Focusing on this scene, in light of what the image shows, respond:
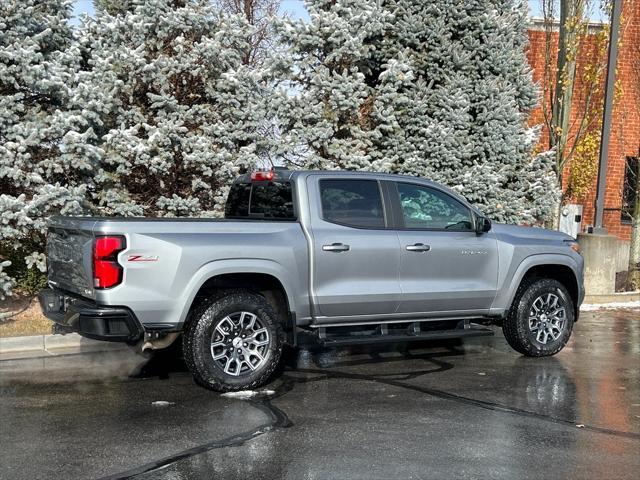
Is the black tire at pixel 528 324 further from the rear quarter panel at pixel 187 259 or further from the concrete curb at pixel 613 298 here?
the concrete curb at pixel 613 298

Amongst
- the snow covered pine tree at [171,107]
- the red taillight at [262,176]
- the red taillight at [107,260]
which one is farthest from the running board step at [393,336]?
the snow covered pine tree at [171,107]

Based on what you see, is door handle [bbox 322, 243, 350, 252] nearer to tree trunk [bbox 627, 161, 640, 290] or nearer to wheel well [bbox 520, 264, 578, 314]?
wheel well [bbox 520, 264, 578, 314]

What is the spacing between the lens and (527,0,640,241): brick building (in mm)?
18328

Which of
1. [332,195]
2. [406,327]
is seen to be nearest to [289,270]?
[332,195]

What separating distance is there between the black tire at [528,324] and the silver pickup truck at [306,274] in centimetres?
2

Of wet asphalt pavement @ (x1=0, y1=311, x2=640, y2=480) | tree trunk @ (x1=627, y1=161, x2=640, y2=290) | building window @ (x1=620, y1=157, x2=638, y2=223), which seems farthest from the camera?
building window @ (x1=620, y1=157, x2=638, y2=223)

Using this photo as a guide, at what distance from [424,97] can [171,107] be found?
452 centimetres

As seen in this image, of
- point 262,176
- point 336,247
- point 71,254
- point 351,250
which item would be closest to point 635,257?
point 351,250

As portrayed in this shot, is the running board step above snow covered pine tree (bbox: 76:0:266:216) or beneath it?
beneath

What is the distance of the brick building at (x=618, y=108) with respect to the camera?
18328 millimetres

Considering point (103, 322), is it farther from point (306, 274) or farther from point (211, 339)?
point (306, 274)

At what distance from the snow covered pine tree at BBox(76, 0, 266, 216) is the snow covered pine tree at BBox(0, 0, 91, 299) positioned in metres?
0.49

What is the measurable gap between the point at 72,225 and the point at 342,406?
8.98ft

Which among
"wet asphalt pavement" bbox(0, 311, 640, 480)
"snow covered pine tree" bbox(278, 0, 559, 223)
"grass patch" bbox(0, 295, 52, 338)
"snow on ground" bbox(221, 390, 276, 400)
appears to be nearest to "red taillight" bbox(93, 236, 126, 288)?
"wet asphalt pavement" bbox(0, 311, 640, 480)
